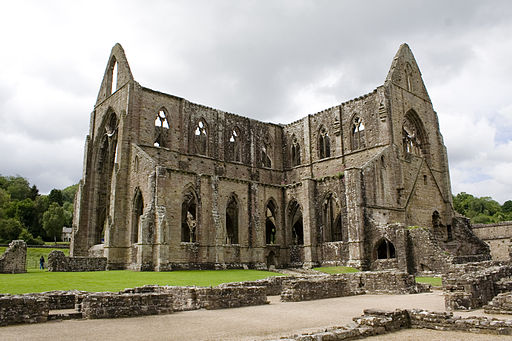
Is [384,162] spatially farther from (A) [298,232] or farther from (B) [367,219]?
(A) [298,232]

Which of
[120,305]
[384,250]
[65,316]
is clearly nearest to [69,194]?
[384,250]

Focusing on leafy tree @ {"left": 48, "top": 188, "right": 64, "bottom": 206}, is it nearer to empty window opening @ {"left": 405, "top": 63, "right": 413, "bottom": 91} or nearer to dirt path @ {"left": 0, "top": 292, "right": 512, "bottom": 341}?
empty window opening @ {"left": 405, "top": 63, "right": 413, "bottom": 91}

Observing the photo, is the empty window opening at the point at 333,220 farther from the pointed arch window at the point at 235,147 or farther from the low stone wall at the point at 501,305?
the low stone wall at the point at 501,305

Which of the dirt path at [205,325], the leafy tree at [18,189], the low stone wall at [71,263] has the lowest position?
the dirt path at [205,325]

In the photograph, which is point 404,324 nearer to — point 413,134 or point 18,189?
point 413,134

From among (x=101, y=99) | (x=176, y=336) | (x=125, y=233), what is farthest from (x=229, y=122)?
(x=176, y=336)

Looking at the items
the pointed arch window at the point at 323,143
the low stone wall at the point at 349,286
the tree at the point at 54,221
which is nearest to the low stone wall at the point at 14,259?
the low stone wall at the point at 349,286

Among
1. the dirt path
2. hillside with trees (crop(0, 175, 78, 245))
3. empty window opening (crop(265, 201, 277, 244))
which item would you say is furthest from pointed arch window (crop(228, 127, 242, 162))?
hillside with trees (crop(0, 175, 78, 245))

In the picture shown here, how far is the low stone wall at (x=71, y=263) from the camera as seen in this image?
23.0 metres

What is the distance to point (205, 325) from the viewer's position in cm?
944

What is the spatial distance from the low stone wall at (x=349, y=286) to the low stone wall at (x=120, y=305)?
192 inches

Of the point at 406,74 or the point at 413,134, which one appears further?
the point at 413,134

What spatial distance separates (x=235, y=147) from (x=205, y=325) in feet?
85.5

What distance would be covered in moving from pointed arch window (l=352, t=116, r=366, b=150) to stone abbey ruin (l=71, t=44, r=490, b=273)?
10cm
